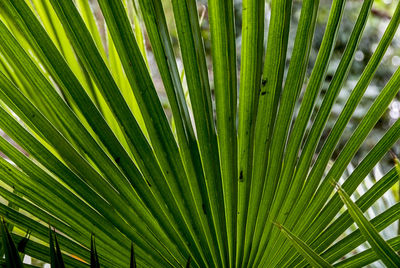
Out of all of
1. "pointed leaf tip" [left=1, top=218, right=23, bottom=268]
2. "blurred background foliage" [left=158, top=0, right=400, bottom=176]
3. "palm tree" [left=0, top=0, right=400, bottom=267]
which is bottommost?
"pointed leaf tip" [left=1, top=218, right=23, bottom=268]

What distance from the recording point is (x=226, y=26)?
0.54 meters

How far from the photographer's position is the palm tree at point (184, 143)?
55 centimetres

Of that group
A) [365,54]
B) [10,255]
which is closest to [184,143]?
[10,255]

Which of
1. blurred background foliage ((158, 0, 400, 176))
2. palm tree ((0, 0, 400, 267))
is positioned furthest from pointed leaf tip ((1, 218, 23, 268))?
blurred background foliage ((158, 0, 400, 176))

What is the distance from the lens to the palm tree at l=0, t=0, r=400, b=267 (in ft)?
1.81

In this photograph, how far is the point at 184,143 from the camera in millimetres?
643

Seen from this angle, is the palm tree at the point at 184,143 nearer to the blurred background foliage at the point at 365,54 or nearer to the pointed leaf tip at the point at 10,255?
the pointed leaf tip at the point at 10,255

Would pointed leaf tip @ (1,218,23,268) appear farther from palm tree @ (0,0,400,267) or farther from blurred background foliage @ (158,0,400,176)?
blurred background foliage @ (158,0,400,176)

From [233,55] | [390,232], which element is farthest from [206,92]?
[390,232]

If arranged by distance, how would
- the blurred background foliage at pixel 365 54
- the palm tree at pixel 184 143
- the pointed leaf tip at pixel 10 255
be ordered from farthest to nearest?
the blurred background foliage at pixel 365 54 → the palm tree at pixel 184 143 → the pointed leaf tip at pixel 10 255

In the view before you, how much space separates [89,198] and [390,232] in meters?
0.83

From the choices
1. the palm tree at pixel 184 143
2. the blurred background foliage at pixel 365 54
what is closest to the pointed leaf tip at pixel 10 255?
the palm tree at pixel 184 143

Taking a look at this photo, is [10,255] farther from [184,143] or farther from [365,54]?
[365,54]

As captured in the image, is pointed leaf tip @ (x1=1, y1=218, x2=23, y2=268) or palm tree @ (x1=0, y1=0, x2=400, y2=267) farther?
palm tree @ (x1=0, y1=0, x2=400, y2=267)
